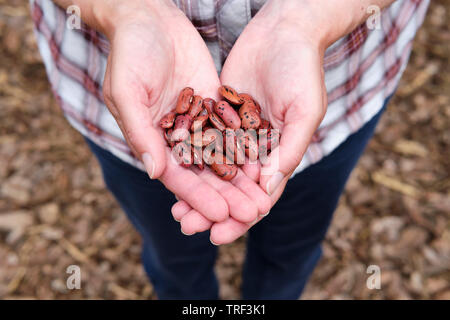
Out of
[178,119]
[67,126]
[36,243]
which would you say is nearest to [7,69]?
[67,126]

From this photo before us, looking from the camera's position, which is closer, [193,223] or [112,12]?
[193,223]

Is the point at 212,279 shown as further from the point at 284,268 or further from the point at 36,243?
the point at 36,243

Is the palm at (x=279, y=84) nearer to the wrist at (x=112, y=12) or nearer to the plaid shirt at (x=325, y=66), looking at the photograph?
the plaid shirt at (x=325, y=66)

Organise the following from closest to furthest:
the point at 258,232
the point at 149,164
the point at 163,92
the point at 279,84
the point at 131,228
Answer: the point at 149,164
the point at 279,84
the point at 163,92
the point at 258,232
the point at 131,228

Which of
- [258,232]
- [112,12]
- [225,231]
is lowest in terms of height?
[258,232]

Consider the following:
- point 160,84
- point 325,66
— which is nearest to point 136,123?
point 160,84

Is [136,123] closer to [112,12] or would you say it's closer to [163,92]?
[163,92]

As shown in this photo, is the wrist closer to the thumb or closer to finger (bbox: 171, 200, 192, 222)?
the thumb
